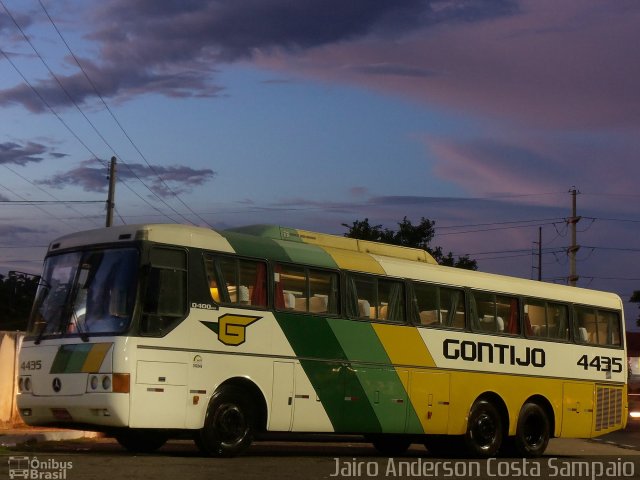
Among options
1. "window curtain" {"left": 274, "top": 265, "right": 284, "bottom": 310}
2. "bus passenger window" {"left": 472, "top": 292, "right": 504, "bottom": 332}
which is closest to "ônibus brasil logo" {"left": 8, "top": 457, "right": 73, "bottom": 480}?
"window curtain" {"left": 274, "top": 265, "right": 284, "bottom": 310}

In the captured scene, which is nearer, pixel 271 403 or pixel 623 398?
pixel 271 403

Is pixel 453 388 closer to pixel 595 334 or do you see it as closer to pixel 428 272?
pixel 428 272

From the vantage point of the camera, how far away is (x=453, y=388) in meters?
19.7

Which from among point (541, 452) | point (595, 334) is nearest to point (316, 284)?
point (541, 452)

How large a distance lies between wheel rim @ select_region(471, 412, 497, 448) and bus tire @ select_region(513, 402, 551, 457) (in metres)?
0.61

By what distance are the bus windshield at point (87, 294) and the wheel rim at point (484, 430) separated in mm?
7879

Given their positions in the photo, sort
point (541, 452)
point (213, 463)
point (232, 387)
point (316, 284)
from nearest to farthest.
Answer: point (213, 463) < point (232, 387) < point (316, 284) < point (541, 452)

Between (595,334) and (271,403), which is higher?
(595,334)

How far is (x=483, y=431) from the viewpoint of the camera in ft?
66.5

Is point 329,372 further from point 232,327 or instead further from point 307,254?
point 232,327

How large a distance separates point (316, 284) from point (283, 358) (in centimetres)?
145

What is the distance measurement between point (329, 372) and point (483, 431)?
13.9 ft

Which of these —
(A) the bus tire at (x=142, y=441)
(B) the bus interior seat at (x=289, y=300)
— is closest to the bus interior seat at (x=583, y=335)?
(B) the bus interior seat at (x=289, y=300)

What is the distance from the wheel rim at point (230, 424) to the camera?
→ 15.6 m
